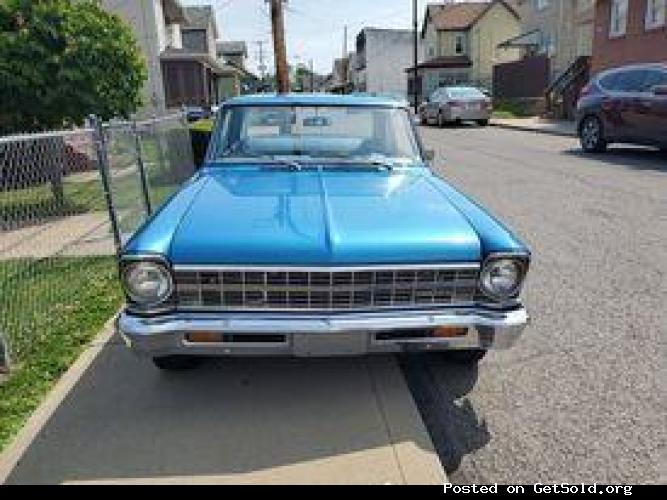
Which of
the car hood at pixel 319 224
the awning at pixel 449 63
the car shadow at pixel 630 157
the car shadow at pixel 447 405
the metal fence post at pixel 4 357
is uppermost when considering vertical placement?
the awning at pixel 449 63

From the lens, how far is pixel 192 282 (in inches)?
129

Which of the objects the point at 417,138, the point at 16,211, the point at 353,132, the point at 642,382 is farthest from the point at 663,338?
the point at 16,211

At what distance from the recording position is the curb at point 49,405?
3238 mm

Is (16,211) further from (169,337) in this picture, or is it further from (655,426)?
(655,426)

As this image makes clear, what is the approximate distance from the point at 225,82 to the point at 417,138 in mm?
50191

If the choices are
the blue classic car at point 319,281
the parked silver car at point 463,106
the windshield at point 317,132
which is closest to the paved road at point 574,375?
the blue classic car at point 319,281

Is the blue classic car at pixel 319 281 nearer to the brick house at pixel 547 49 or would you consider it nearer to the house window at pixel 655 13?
the house window at pixel 655 13

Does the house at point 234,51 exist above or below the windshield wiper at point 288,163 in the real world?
above

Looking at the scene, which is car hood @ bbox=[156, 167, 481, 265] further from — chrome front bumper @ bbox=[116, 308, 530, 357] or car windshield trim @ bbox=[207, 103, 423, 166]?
car windshield trim @ bbox=[207, 103, 423, 166]

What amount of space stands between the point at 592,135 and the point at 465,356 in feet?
38.3

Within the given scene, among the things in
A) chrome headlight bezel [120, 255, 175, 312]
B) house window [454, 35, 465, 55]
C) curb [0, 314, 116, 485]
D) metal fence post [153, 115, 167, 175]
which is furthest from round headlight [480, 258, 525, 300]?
house window [454, 35, 465, 55]

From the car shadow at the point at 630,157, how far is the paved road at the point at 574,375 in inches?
168

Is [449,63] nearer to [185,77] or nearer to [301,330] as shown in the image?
[185,77]

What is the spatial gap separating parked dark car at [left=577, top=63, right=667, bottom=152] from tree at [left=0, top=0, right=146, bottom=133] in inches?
361
